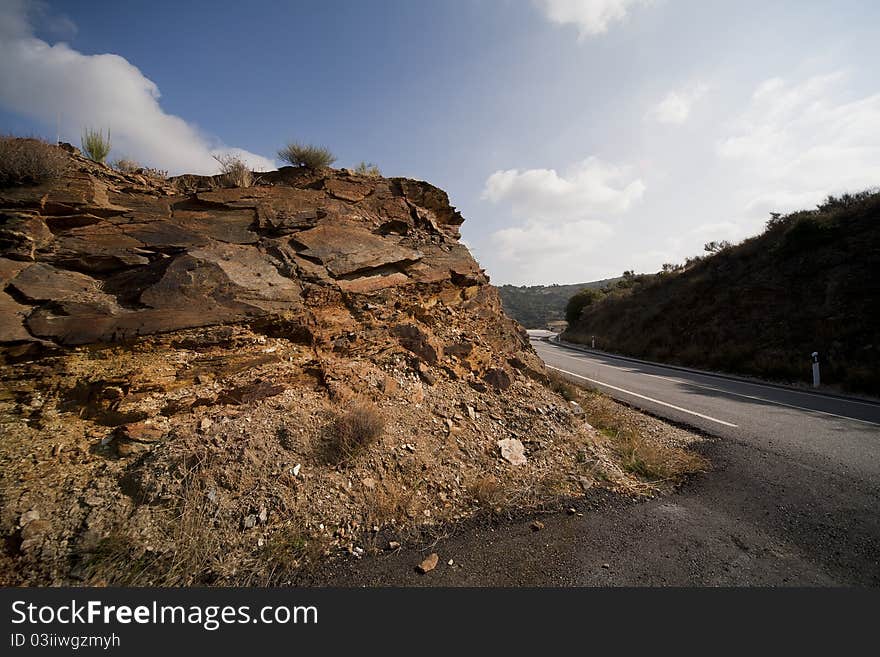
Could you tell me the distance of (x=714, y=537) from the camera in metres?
2.81

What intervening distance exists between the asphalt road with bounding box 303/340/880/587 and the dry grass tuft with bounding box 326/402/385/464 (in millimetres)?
1123

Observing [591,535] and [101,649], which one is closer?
[101,649]

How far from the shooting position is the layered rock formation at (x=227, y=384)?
2.74m

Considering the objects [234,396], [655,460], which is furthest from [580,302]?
[234,396]

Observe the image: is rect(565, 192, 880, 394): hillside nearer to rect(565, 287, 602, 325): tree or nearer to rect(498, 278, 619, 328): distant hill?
rect(565, 287, 602, 325): tree

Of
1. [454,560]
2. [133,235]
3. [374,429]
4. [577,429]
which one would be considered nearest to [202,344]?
[133,235]

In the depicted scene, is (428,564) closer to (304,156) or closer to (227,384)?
(227,384)

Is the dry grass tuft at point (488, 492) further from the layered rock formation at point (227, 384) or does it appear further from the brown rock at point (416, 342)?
the brown rock at point (416, 342)

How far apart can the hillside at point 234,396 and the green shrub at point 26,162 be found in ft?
0.13

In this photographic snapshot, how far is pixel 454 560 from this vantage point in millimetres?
2605

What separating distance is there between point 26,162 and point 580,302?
3314cm

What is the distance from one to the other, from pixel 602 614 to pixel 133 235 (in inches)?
253

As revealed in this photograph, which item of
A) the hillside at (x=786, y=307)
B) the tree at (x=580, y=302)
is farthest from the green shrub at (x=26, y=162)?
the tree at (x=580, y=302)

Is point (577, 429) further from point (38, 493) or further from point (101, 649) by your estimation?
point (38, 493)
